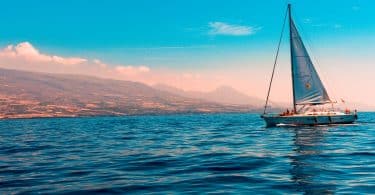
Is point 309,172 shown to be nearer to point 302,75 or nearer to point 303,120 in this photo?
point 303,120

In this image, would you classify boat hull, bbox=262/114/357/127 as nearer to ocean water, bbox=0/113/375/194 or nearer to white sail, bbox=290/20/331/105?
white sail, bbox=290/20/331/105

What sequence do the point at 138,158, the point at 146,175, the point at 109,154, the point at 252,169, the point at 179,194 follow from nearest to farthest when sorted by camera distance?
the point at 179,194
the point at 146,175
the point at 252,169
the point at 138,158
the point at 109,154

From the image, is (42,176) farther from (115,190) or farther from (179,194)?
(179,194)

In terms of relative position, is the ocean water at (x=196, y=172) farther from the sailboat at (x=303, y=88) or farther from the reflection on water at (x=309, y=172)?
the sailboat at (x=303, y=88)

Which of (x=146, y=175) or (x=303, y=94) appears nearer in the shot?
(x=146, y=175)

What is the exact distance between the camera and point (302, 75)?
7450 cm

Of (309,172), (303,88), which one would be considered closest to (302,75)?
(303,88)

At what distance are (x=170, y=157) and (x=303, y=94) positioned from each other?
50.8 metres

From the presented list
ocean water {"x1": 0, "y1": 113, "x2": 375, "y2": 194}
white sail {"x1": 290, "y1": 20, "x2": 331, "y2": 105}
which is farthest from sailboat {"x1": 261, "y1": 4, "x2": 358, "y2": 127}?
ocean water {"x1": 0, "y1": 113, "x2": 375, "y2": 194}

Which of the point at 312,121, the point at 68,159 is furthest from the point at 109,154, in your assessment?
the point at 312,121

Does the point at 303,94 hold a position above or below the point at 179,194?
above

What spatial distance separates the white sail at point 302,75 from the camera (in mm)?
74500

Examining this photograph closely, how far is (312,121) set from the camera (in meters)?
73.4

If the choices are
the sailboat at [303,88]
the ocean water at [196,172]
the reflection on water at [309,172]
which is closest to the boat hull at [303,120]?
the sailboat at [303,88]
